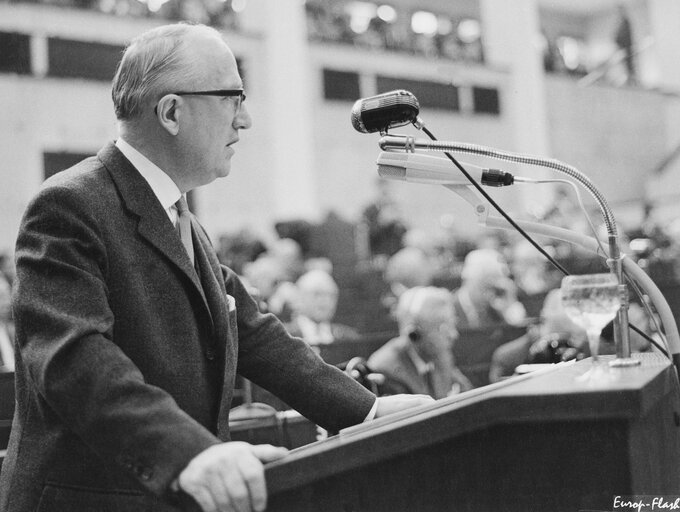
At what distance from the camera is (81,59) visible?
412 inches

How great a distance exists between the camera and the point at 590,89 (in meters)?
15.5

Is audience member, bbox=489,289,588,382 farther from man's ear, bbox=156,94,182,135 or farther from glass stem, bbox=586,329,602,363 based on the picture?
man's ear, bbox=156,94,182,135

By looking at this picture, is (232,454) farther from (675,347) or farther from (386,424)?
Answer: (675,347)

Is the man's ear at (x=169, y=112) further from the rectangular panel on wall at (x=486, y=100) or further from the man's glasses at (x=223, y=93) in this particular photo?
the rectangular panel on wall at (x=486, y=100)

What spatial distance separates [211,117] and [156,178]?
145mm

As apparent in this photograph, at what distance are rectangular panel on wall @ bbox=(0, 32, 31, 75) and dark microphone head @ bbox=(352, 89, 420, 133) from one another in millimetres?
9267

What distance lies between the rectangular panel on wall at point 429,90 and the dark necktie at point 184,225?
12.5 m

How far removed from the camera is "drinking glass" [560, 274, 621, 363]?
1450mm

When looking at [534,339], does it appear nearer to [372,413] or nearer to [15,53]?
[372,413]

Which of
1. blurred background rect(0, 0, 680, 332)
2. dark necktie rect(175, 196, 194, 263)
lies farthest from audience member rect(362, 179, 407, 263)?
dark necktie rect(175, 196, 194, 263)

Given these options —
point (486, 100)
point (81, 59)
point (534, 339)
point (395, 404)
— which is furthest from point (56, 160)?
point (395, 404)

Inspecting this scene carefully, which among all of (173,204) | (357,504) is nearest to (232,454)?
(357,504)

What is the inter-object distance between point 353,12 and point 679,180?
6.64 m

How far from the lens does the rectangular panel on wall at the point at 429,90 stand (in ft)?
45.5
